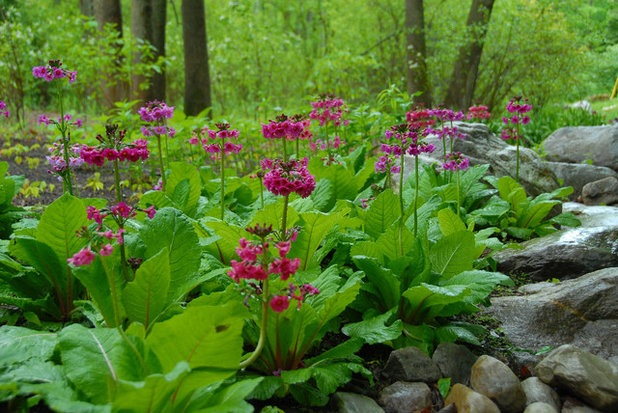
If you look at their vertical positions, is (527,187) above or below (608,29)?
below

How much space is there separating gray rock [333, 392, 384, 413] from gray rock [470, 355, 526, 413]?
460 millimetres

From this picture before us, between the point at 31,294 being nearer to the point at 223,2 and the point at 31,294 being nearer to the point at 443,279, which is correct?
the point at 443,279

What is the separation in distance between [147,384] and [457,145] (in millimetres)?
4395

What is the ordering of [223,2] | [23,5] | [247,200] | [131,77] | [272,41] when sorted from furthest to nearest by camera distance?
[223,2]
[23,5]
[272,41]
[131,77]
[247,200]

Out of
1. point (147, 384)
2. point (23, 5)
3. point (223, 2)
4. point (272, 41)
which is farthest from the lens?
point (223, 2)

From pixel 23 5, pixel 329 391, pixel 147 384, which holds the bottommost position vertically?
pixel 329 391

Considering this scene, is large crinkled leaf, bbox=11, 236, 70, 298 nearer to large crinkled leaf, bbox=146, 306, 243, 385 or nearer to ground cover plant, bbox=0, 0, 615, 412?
ground cover plant, bbox=0, 0, 615, 412

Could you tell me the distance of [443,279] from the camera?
257cm

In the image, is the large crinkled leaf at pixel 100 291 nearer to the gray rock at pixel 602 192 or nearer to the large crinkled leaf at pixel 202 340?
the large crinkled leaf at pixel 202 340

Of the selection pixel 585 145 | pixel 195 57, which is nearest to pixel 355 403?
pixel 585 145

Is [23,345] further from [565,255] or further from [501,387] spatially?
[565,255]

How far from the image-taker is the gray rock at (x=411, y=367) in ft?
7.02

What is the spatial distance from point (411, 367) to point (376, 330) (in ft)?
0.72

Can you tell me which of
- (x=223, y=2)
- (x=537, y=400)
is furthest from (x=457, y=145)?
(x=223, y=2)
